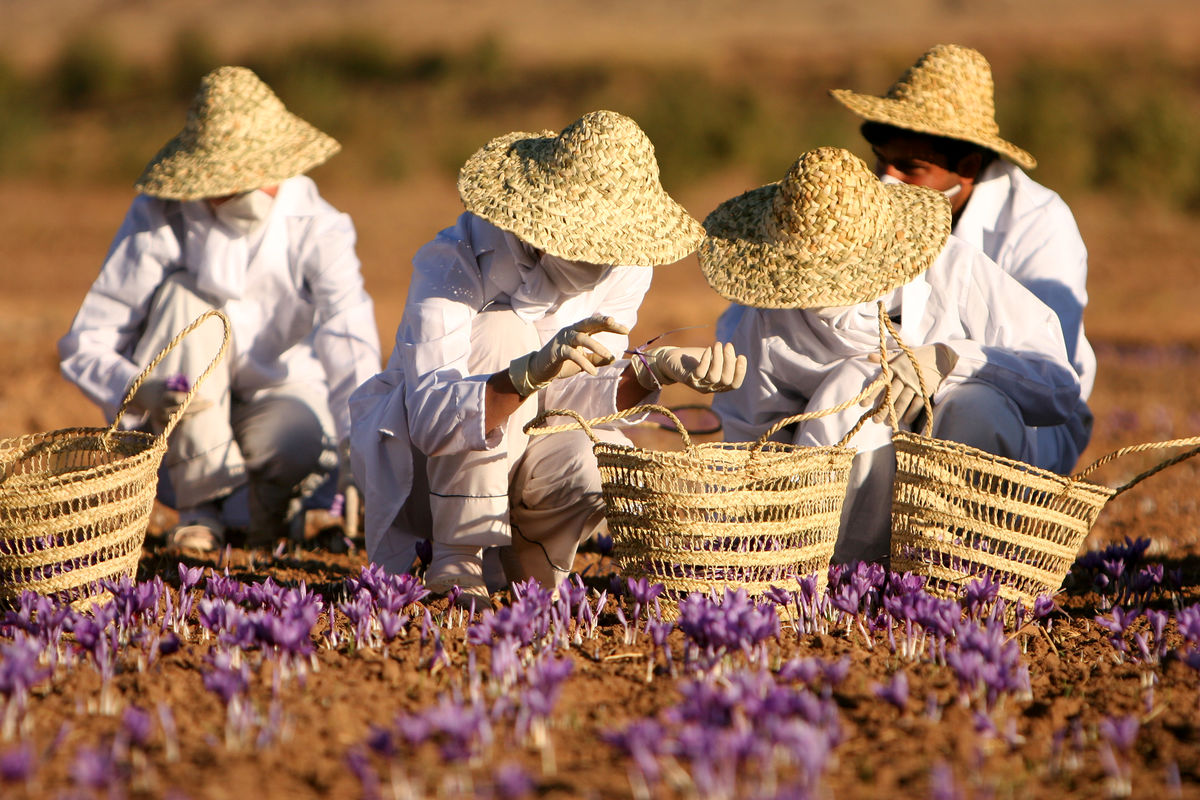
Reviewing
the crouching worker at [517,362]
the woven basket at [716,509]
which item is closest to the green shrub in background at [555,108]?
the crouching worker at [517,362]

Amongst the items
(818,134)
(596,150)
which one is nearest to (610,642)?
(596,150)

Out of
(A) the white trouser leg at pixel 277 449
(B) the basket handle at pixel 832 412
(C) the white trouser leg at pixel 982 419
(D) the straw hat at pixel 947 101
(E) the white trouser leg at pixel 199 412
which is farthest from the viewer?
(A) the white trouser leg at pixel 277 449

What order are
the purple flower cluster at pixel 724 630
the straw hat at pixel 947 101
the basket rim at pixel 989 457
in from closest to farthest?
the purple flower cluster at pixel 724 630, the basket rim at pixel 989 457, the straw hat at pixel 947 101

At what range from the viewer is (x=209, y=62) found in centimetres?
3234

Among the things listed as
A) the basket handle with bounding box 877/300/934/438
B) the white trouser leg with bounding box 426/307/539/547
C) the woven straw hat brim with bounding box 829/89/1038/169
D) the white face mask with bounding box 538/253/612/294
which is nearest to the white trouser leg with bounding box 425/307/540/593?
the white trouser leg with bounding box 426/307/539/547

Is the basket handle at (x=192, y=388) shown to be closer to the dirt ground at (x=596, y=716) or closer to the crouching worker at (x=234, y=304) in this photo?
the dirt ground at (x=596, y=716)

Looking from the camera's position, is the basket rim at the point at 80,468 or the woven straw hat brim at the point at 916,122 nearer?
the basket rim at the point at 80,468

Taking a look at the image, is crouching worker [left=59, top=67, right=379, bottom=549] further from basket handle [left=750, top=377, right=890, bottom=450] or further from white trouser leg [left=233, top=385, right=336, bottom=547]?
basket handle [left=750, top=377, right=890, bottom=450]

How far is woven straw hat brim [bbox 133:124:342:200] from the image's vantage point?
435 centimetres

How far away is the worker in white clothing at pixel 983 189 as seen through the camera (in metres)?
4.34

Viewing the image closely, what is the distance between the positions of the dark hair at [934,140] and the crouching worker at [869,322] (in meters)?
0.65

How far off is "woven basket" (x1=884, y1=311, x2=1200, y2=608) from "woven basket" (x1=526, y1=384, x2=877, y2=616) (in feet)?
0.77

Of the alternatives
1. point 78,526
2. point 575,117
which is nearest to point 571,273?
point 78,526

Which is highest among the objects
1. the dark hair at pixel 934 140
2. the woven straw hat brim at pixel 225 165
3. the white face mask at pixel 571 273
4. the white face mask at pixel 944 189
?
the dark hair at pixel 934 140
